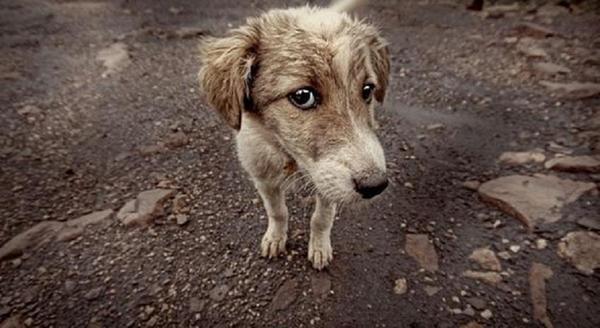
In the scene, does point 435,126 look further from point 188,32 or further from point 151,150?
point 188,32

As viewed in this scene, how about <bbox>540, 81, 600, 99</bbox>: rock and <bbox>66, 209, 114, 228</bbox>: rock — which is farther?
<bbox>540, 81, 600, 99</bbox>: rock

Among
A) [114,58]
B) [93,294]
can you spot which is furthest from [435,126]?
[114,58]

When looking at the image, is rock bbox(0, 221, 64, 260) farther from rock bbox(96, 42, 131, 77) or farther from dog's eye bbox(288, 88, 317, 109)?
rock bbox(96, 42, 131, 77)

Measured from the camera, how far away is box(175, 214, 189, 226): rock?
12.4ft

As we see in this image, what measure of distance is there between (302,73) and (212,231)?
6.05 feet

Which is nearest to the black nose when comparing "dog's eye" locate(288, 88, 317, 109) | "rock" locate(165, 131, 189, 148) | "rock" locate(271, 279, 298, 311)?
"dog's eye" locate(288, 88, 317, 109)

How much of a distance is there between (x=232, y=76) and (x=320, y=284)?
172 centimetres

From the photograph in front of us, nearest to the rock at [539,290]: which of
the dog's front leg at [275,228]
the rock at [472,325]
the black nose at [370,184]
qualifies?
the rock at [472,325]

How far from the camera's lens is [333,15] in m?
3.04

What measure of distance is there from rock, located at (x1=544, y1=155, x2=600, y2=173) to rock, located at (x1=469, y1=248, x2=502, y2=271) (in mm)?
1320

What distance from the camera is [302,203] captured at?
4.09 metres

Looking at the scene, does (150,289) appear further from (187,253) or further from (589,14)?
(589,14)

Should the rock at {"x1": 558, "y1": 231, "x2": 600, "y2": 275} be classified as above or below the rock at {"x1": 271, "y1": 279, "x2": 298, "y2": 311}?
below

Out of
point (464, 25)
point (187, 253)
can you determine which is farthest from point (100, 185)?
point (464, 25)
